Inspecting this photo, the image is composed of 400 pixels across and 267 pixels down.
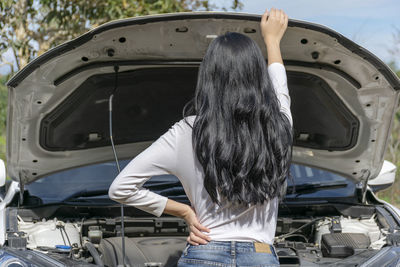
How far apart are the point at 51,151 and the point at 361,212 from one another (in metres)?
2.17

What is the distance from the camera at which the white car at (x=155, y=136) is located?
11.2 feet

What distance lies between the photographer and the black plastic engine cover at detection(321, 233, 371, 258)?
3.58 m

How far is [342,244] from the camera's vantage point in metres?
3.64

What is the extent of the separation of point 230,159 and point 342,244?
1.76 m

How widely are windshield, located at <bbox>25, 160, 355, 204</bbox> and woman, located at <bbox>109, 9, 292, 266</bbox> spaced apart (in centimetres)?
198

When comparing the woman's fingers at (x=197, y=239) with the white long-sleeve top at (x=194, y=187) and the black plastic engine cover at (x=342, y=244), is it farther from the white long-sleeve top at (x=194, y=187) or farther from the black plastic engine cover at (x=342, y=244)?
the black plastic engine cover at (x=342, y=244)

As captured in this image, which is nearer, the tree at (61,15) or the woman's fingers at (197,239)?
the woman's fingers at (197,239)

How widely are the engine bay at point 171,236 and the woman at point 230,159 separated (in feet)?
3.17

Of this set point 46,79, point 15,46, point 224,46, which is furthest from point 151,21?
point 15,46

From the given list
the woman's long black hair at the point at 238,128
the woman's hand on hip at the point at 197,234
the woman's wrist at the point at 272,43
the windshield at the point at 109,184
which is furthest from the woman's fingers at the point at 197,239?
the windshield at the point at 109,184

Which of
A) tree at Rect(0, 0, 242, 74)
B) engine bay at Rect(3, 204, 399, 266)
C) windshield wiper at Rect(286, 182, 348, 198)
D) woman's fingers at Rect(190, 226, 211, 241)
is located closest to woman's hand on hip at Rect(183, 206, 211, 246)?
woman's fingers at Rect(190, 226, 211, 241)

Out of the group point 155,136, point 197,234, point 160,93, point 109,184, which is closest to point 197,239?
point 197,234

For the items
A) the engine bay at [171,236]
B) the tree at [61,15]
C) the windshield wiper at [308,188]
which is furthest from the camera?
the tree at [61,15]

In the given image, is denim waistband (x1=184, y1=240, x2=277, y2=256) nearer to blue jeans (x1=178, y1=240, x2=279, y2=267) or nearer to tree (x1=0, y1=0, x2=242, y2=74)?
blue jeans (x1=178, y1=240, x2=279, y2=267)
